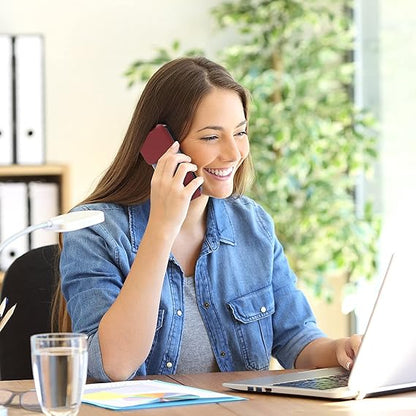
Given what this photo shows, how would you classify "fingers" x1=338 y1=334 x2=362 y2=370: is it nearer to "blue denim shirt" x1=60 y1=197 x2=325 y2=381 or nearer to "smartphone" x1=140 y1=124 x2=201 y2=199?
"blue denim shirt" x1=60 y1=197 x2=325 y2=381

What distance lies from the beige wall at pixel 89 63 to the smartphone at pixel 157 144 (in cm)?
185

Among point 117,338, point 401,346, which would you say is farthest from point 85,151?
point 401,346

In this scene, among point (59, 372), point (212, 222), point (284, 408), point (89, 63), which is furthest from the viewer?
point (89, 63)

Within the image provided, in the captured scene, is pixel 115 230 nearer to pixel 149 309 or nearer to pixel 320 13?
pixel 149 309

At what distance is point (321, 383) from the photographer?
5.02 ft

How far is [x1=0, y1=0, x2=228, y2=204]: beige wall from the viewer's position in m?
3.69

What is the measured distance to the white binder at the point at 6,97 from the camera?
3.25 m

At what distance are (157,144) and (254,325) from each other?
1.32ft

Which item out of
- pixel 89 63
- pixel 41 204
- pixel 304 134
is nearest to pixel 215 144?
pixel 41 204

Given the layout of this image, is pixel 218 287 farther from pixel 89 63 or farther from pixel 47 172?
pixel 89 63

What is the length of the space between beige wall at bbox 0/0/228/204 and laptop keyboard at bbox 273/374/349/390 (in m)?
2.25

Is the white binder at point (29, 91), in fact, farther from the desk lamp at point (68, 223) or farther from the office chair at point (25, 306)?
the desk lamp at point (68, 223)

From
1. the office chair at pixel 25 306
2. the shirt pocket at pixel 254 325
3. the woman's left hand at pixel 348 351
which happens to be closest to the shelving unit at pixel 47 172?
the office chair at pixel 25 306

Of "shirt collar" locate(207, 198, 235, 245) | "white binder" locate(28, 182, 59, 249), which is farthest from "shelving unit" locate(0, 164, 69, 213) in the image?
"shirt collar" locate(207, 198, 235, 245)
